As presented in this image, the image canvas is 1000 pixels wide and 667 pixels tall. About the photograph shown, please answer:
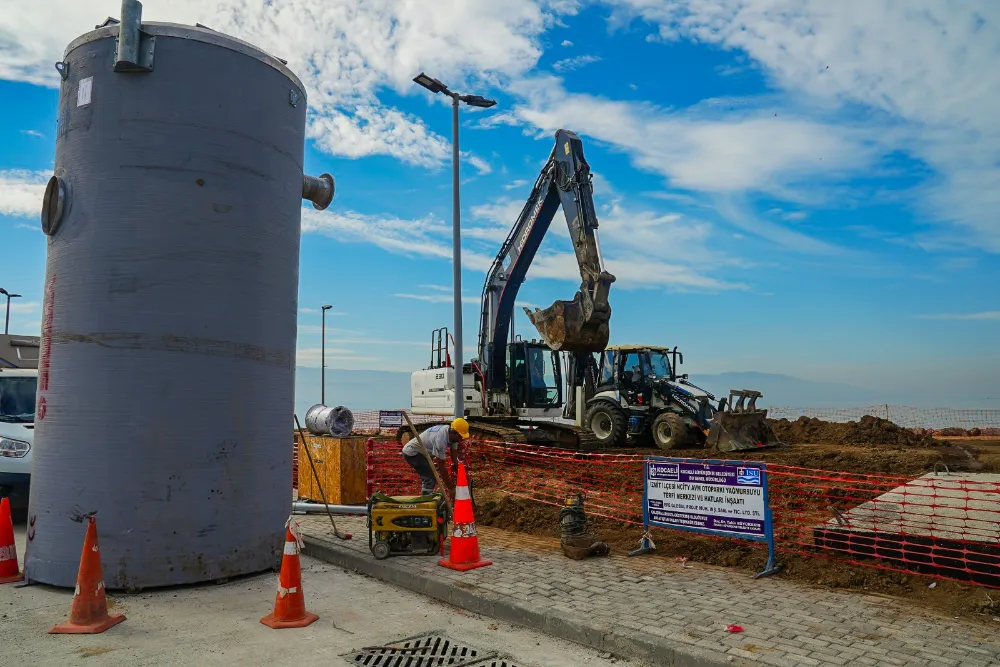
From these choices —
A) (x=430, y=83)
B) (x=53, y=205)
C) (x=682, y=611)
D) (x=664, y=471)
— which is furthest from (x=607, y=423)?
(x=53, y=205)

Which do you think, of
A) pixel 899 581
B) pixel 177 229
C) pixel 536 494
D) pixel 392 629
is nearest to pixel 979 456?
pixel 536 494

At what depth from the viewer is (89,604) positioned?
Answer: 214 inches

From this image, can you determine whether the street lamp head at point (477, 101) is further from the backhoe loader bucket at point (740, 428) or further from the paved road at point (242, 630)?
the paved road at point (242, 630)

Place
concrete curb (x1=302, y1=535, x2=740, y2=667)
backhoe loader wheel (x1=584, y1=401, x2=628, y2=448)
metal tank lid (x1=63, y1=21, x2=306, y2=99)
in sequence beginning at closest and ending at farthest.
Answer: concrete curb (x1=302, y1=535, x2=740, y2=667), metal tank lid (x1=63, y1=21, x2=306, y2=99), backhoe loader wheel (x1=584, y1=401, x2=628, y2=448)

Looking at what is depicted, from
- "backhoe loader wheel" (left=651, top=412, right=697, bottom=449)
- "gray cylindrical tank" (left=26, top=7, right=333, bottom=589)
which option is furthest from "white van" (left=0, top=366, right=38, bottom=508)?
"backhoe loader wheel" (left=651, top=412, right=697, bottom=449)

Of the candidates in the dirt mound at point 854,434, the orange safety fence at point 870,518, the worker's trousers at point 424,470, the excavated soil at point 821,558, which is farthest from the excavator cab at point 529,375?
the worker's trousers at point 424,470

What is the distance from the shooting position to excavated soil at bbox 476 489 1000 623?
226 inches

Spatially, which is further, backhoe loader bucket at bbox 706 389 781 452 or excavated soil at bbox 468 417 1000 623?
backhoe loader bucket at bbox 706 389 781 452

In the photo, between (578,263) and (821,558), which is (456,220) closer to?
(578,263)

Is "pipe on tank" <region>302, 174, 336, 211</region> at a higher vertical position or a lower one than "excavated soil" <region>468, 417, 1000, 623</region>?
higher

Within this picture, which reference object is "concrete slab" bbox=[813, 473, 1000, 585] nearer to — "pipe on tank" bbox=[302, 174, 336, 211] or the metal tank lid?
"pipe on tank" bbox=[302, 174, 336, 211]

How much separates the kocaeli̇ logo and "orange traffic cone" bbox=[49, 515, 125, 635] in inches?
207

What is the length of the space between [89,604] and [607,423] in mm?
15108

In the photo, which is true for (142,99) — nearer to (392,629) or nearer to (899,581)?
(392,629)
